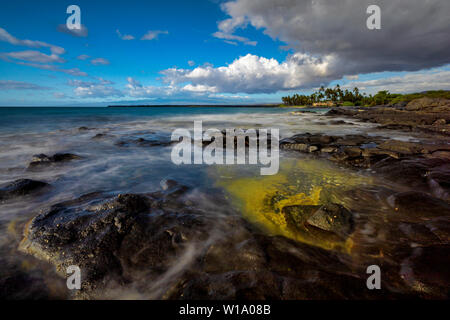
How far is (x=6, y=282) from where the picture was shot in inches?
94.0

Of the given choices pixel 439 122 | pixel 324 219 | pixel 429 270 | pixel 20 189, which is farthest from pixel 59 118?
pixel 439 122

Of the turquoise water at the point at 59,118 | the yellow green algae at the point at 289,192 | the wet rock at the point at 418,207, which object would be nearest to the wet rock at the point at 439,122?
the yellow green algae at the point at 289,192

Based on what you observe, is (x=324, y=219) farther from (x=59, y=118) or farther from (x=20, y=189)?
(x=59, y=118)

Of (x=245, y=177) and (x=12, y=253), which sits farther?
(x=245, y=177)

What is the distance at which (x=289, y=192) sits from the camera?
5094 mm

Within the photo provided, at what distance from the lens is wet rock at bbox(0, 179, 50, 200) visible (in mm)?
4709

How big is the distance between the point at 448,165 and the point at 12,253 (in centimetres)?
1132

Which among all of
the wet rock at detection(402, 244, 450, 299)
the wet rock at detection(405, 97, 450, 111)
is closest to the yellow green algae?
the wet rock at detection(402, 244, 450, 299)

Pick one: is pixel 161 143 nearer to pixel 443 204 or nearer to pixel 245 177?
pixel 245 177

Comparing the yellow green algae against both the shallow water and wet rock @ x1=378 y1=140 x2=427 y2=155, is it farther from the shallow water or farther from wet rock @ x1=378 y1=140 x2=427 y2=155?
wet rock @ x1=378 y1=140 x2=427 y2=155

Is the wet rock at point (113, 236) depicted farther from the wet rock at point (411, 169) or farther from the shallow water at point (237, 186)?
the wet rock at point (411, 169)

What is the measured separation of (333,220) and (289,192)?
166 centimetres

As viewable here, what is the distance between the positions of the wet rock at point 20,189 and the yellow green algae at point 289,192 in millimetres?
4996
